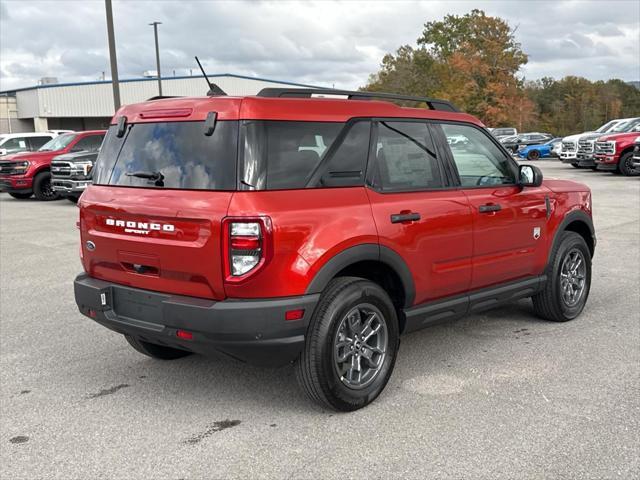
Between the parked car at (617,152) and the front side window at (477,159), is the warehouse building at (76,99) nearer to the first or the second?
the parked car at (617,152)

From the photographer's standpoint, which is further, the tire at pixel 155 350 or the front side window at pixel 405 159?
the tire at pixel 155 350

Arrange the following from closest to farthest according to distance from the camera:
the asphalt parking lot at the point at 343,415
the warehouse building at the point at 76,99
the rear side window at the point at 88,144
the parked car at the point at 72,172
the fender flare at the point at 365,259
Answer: the asphalt parking lot at the point at 343,415, the fender flare at the point at 365,259, the parked car at the point at 72,172, the rear side window at the point at 88,144, the warehouse building at the point at 76,99

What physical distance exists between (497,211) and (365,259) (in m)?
1.46

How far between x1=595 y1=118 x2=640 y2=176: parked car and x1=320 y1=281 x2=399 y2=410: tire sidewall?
19999 millimetres

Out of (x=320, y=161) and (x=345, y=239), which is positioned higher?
(x=320, y=161)

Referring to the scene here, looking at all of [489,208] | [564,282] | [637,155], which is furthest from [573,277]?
[637,155]

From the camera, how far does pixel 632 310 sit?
5953 mm

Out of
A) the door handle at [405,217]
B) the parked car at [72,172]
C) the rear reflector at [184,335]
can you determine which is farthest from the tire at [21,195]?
the door handle at [405,217]

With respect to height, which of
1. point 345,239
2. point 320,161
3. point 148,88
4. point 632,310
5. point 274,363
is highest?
point 148,88

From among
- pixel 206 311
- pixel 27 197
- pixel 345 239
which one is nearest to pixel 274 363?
pixel 206 311

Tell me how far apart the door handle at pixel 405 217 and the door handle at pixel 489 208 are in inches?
28.3

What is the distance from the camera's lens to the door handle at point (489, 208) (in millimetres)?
4660

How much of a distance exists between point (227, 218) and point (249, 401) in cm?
131

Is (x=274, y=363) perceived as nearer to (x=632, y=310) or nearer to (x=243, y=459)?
(x=243, y=459)
